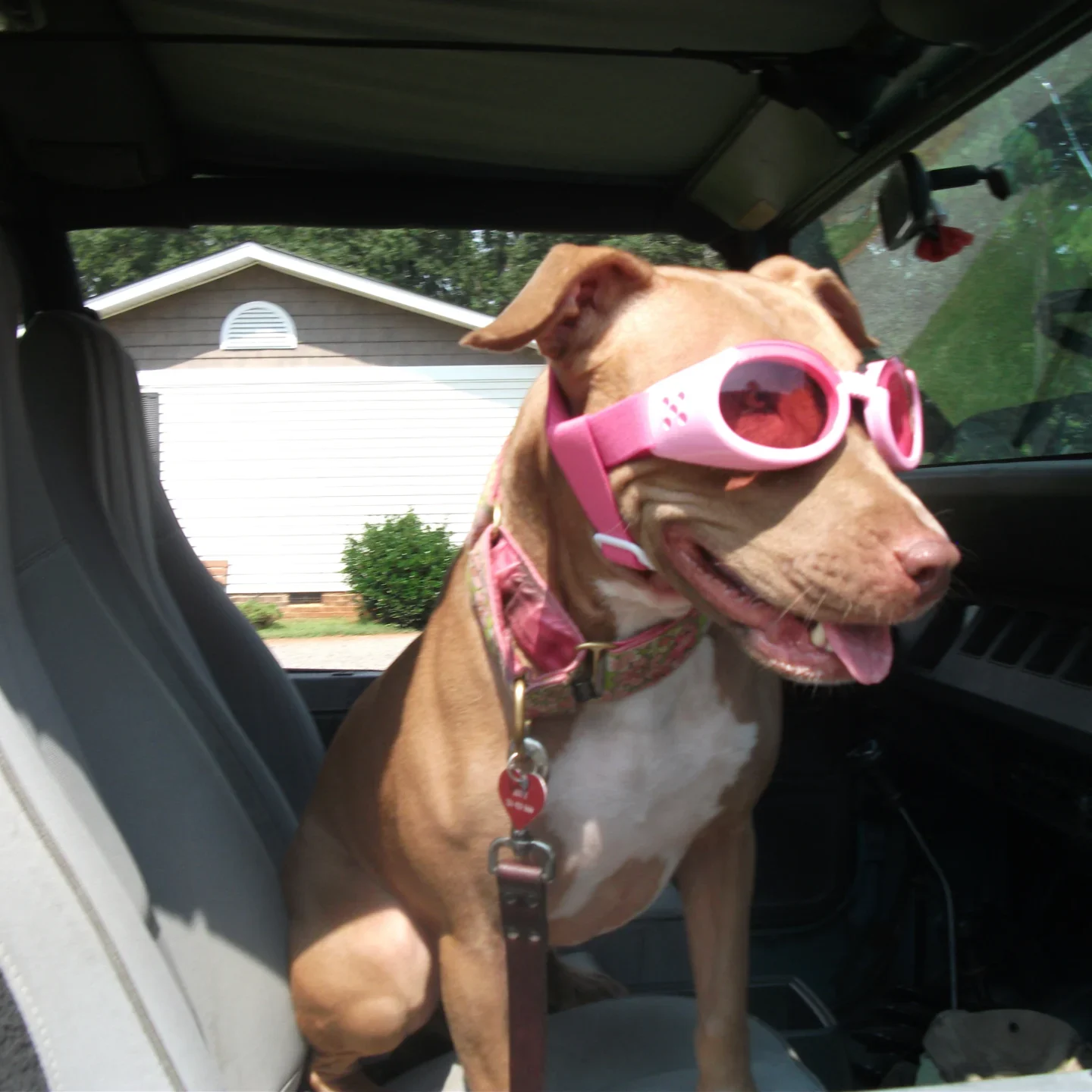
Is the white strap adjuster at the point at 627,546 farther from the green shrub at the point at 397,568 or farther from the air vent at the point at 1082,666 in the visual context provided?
the green shrub at the point at 397,568

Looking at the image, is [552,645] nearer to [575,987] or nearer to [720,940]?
[720,940]

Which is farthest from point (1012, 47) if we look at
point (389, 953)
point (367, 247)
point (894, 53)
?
point (367, 247)

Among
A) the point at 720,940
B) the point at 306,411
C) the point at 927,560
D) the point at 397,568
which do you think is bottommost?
the point at 397,568

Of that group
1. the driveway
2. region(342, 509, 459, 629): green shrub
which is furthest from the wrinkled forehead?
region(342, 509, 459, 629): green shrub

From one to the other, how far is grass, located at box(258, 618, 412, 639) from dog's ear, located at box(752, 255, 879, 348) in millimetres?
9014

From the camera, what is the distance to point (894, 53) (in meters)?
1.98

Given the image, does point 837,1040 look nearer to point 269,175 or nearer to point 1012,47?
point 1012,47

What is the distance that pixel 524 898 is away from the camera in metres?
1.60

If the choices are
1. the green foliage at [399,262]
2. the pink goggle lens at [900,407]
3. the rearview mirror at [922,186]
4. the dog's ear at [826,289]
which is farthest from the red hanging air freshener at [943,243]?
the green foliage at [399,262]

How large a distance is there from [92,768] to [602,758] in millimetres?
738

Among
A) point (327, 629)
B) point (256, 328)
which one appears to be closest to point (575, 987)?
point (327, 629)

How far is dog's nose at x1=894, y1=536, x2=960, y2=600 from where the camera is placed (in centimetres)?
120

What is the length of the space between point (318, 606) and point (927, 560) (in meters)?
12.2

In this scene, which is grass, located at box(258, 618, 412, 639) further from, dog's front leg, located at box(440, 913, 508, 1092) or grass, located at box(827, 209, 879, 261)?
dog's front leg, located at box(440, 913, 508, 1092)
